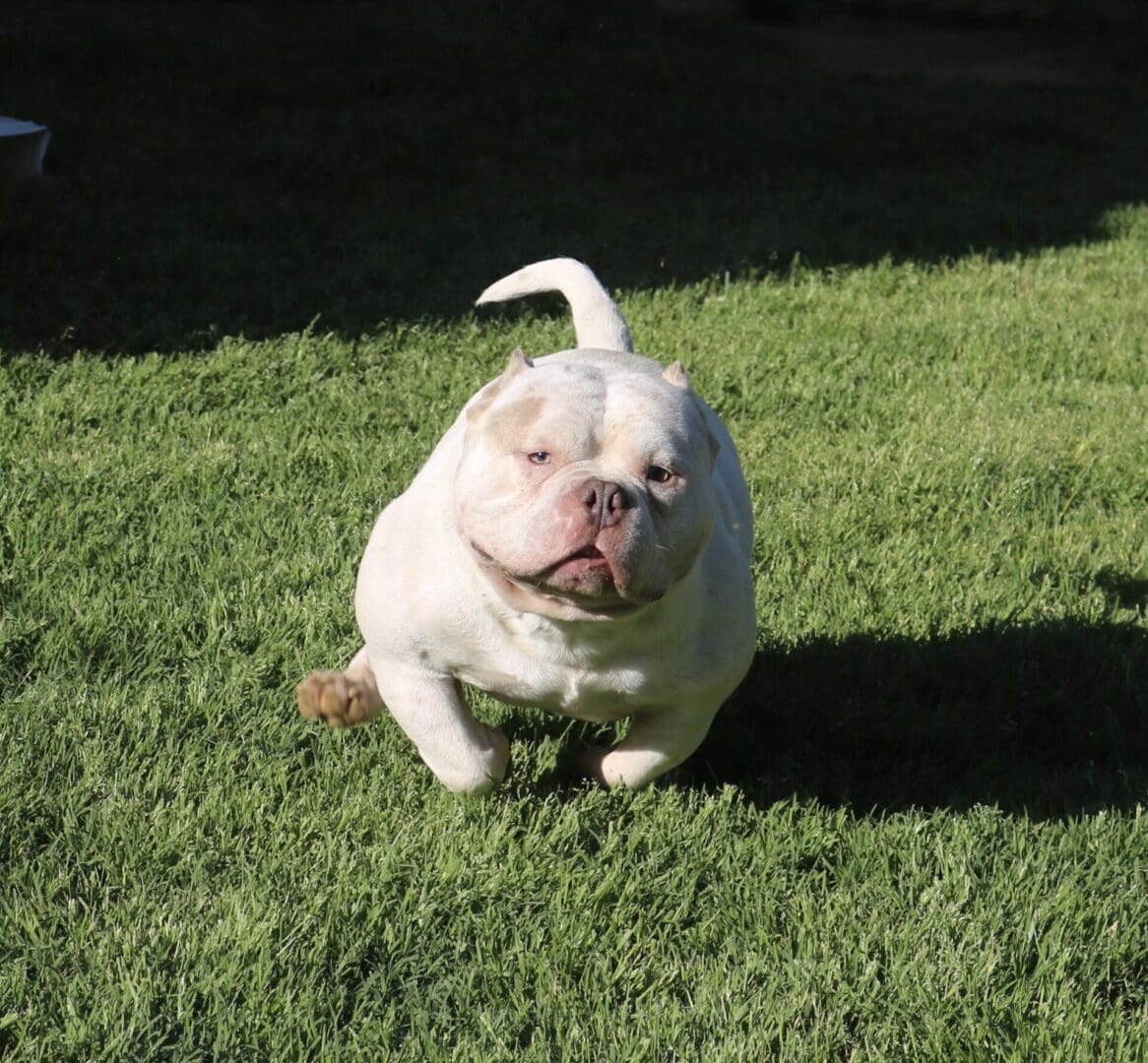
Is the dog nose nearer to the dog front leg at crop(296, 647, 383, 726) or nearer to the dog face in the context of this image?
the dog face

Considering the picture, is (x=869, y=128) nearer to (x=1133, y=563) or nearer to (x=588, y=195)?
(x=588, y=195)

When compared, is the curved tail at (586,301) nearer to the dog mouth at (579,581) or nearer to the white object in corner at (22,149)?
the dog mouth at (579,581)

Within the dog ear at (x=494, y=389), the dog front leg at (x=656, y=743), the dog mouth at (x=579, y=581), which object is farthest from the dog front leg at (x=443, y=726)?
the dog ear at (x=494, y=389)

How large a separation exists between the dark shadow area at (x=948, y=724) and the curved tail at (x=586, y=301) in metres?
1.01

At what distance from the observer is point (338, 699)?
11.1ft

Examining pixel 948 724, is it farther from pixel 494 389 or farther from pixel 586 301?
pixel 494 389

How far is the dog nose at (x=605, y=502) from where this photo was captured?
2.46 m

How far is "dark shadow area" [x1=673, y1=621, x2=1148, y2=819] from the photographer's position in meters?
3.55

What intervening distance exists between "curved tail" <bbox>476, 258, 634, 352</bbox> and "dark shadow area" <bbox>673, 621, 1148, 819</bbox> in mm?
1012

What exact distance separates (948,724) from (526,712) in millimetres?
1103

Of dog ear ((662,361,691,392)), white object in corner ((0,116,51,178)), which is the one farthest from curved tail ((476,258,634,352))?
white object in corner ((0,116,51,178))

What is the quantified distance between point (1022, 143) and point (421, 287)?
6052mm

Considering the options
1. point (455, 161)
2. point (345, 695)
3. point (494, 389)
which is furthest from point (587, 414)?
point (455, 161)

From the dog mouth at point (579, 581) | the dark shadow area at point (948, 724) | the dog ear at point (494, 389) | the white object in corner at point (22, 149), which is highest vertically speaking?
the dog ear at point (494, 389)
